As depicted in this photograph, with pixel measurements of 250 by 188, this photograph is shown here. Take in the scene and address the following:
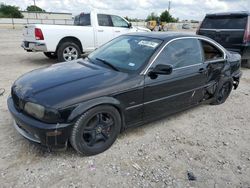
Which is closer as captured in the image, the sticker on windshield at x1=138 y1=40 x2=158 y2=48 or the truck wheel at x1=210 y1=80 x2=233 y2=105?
the sticker on windshield at x1=138 y1=40 x2=158 y2=48

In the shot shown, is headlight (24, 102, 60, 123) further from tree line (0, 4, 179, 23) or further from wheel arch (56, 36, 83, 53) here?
tree line (0, 4, 179, 23)

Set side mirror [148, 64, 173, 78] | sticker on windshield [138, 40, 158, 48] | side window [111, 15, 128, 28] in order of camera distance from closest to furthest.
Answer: side mirror [148, 64, 173, 78] → sticker on windshield [138, 40, 158, 48] → side window [111, 15, 128, 28]

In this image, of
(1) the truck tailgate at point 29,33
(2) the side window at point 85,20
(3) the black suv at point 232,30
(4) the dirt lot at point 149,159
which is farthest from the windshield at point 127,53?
(3) the black suv at point 232,30

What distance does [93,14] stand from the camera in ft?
26.8

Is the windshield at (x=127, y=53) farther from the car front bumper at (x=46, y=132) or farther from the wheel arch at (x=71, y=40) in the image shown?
the wheel arch at (x=71, y=40)

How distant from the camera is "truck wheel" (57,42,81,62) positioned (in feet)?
24.8

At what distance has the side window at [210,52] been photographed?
4219 millimetres

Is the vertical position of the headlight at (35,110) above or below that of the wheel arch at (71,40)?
below

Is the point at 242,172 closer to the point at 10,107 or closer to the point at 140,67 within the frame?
the point at 140,67

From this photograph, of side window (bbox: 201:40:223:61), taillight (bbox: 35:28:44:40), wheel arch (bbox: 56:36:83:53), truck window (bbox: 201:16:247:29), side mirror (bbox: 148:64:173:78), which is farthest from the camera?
wheel arch (bbox: 56:36:83:53)

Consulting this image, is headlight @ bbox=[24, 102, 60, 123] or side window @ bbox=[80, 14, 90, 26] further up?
side window @ bbox=[80, 14, 90, 26]

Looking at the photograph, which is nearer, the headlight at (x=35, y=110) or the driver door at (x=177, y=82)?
the headlight at (x=35, y=110)

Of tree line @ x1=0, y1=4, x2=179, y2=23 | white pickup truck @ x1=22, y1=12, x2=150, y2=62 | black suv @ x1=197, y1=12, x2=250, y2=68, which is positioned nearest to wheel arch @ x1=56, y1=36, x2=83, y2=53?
white pickup truck @ x1=22, y1=12, x2=150, y2=62

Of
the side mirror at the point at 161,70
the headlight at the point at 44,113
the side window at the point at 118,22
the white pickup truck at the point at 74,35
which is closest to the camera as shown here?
the headlight at the point at 44,113
